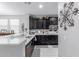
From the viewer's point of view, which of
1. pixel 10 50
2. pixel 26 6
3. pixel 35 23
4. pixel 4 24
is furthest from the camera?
pixel 4 24

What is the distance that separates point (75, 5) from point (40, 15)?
24.4 ft

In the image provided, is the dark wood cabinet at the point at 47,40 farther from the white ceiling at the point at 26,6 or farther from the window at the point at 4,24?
the window at the point at 4,24

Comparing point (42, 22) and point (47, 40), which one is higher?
point (42, 22)

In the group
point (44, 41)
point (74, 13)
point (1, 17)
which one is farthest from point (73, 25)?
→ point (1, 17)

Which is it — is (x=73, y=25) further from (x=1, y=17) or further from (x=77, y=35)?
(x=1, y=17)

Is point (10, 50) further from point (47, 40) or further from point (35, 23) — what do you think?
point (35, 23)

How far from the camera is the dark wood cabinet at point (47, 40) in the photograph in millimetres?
7805

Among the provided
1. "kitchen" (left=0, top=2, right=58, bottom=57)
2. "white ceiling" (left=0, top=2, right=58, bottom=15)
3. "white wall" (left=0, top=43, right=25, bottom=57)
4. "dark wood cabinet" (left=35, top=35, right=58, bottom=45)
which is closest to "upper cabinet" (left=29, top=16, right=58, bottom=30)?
"kitchen" (left=0, top=2, right=58, bottom=57)

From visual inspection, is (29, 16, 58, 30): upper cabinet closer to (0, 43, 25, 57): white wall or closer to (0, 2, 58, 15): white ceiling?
(0, 2, 58, 15): white ceiling

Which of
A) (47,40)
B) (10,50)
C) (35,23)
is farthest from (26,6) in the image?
(10,50)

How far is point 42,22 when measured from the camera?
31.3 ft

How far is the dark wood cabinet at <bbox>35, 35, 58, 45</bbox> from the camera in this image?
780 cm

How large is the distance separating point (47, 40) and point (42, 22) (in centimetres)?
219

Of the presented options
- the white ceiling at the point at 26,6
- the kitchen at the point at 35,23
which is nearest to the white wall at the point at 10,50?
the white ceiling at the point at 26,6
